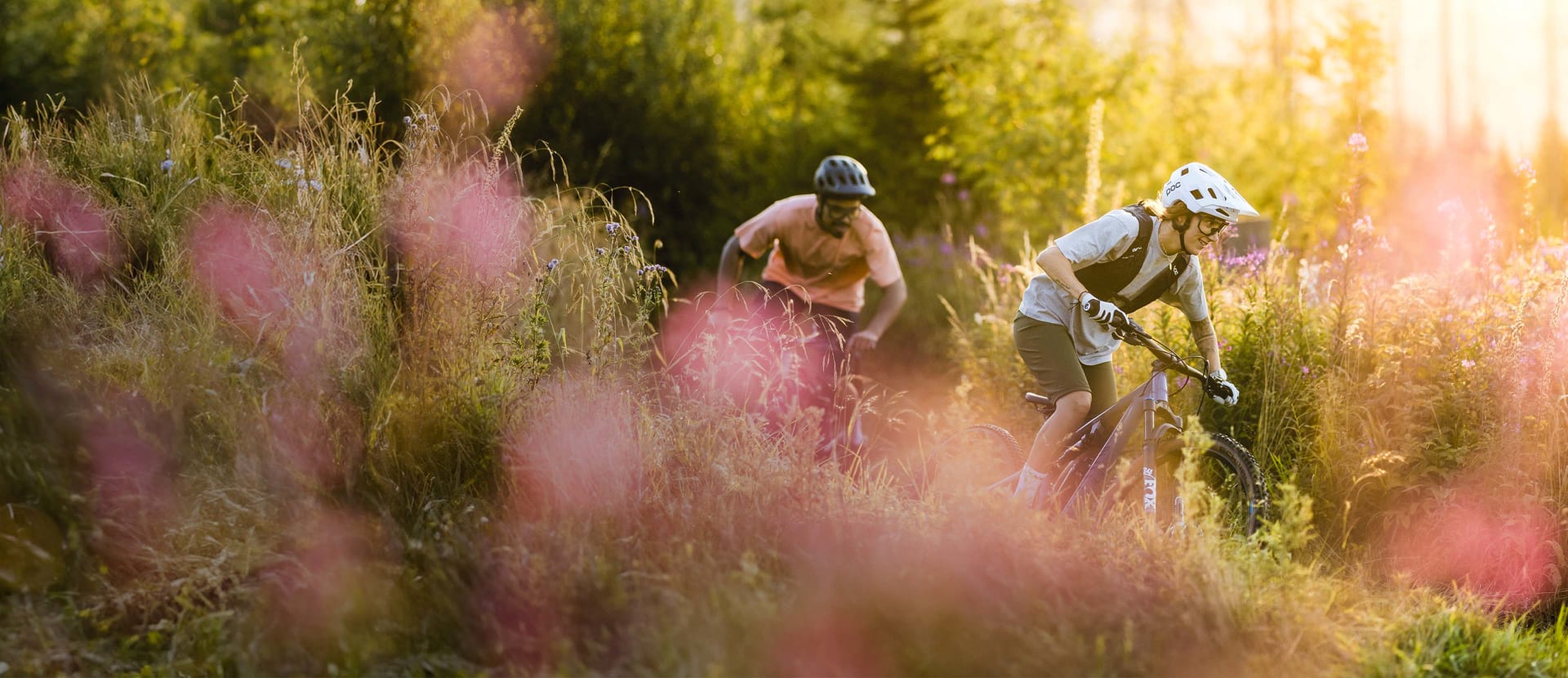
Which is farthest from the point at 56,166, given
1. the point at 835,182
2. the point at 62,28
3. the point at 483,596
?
the point at 62,28

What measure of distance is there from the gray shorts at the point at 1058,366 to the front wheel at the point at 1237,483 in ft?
1.92

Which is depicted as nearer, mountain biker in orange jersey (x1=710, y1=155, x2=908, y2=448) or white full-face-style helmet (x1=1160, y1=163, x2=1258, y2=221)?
white full-face-style helmet (x1=1160, y1=163, x2=1258, y2=221)

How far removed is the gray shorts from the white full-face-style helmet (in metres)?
0.83

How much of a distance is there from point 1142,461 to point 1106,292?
2.60 ft

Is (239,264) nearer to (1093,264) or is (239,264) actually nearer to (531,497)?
(531,497)

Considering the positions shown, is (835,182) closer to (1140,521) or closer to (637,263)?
(637,263)

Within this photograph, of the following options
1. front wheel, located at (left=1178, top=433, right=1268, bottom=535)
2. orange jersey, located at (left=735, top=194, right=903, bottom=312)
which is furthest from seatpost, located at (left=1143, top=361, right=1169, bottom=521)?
orange jersey, located at (left=735, top=194, right=903, bottom=312)

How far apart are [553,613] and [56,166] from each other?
11.8 ft

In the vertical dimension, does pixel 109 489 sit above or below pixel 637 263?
below

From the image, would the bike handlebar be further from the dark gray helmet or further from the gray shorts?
the dark gray helmet

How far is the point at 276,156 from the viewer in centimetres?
567

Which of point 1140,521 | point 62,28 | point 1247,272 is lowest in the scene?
point 1140,521

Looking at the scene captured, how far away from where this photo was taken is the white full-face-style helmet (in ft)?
17.2

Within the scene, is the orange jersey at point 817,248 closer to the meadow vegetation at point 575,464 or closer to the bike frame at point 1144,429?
the meadow vegetation at point 575,464
